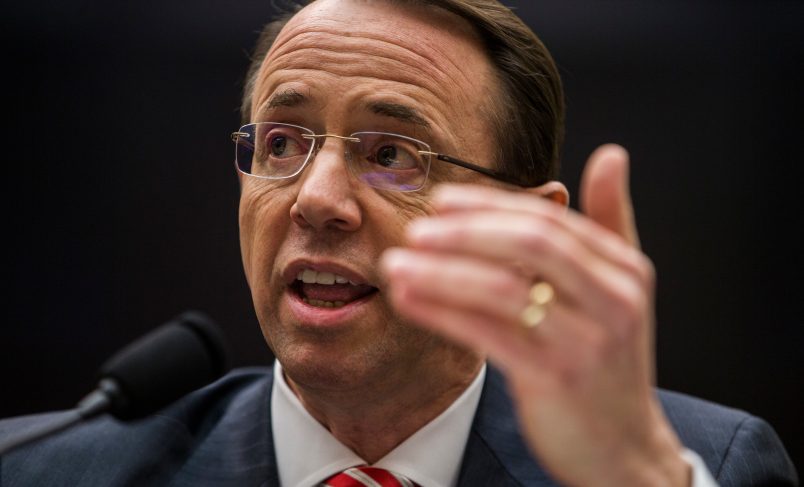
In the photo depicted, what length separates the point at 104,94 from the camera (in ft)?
10.3

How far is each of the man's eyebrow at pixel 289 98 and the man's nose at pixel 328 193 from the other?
100mm

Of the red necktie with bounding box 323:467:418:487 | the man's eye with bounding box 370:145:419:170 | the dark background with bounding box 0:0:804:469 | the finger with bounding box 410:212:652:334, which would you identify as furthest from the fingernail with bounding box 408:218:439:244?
the dark background with bounding box 0:0:804:469

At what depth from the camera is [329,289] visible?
163 centimetres

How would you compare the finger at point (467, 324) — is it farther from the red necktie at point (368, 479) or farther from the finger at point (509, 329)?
the red necktie at point (368, 479)

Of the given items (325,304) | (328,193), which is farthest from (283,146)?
(325,304)

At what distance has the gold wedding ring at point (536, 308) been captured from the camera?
0.93 metres

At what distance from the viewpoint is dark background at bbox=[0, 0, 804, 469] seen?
287 centimetres

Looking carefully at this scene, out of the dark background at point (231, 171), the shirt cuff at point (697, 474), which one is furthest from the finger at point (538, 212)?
the dark background at point (231, 171)

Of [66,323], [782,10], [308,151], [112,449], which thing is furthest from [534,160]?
[66,323]

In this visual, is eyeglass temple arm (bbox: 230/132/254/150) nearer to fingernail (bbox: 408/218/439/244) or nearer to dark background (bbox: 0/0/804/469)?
fingernail (bbox: 408/218/439/244)

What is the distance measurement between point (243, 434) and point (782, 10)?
2212mm

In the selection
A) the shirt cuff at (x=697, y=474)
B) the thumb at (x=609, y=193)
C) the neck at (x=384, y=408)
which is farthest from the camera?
the neck at (x=384, y=408)

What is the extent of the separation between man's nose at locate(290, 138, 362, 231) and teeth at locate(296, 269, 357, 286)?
9cm

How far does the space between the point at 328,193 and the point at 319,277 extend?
0.17 m
